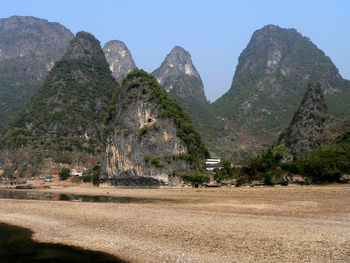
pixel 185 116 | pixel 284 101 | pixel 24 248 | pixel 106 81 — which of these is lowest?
pixel 24 248

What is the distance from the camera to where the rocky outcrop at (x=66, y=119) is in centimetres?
11762

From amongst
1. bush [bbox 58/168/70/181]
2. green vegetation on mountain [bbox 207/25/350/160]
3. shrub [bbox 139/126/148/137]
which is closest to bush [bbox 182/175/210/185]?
shrub [bbox 139/126/148/137]

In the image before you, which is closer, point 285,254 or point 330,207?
point 285,254

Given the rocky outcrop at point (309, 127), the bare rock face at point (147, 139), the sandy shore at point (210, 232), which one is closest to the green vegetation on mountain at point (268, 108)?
the rocky outcrop at point (309, 127)

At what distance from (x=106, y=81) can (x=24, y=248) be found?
531 feet

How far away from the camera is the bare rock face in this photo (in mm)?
74688

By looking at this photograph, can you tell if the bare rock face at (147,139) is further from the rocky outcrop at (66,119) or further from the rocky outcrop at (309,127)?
the rocky outcrop at (66,119)

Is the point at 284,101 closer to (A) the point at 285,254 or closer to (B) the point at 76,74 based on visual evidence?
(B) the point at 76,74

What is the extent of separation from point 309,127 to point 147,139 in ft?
156

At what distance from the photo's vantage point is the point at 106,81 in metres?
174

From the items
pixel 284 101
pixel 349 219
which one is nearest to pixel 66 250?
pixel 349 219

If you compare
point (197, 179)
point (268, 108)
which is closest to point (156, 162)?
point (197, 179)

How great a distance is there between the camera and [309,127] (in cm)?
8956

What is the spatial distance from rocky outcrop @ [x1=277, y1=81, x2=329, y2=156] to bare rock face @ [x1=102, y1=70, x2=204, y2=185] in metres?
27.5
